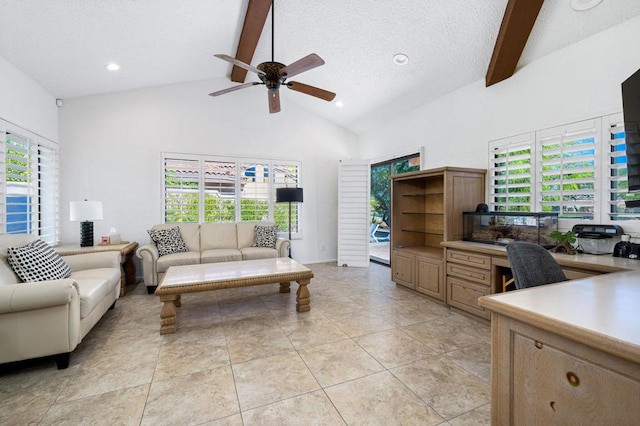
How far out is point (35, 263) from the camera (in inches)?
94.5

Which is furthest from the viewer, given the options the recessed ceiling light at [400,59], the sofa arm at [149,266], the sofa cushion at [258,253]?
the sofa cushion at [258,253]

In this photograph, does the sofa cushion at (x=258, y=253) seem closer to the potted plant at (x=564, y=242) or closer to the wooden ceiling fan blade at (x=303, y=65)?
the wooden ceiling fan blade at (x=303, y=65)

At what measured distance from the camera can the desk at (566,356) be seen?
0.79 metres

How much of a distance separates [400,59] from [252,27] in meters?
1.88

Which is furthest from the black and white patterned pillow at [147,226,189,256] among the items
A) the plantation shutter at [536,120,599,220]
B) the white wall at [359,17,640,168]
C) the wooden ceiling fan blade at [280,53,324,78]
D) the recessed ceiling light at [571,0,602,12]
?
the recessed ceiling light at [571,0,602,12]

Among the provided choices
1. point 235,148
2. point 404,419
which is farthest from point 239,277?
point 235,148

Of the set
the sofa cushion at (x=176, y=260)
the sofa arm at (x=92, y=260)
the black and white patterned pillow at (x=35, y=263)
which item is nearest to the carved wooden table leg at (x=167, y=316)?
the black and white patterned pillow at (x=35, y=263)

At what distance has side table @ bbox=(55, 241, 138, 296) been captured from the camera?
3564mm

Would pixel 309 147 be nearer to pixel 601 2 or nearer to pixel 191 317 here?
pixel 191 317

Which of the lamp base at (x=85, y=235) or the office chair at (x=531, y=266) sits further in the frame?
the lamp base at (x=85, y=235)

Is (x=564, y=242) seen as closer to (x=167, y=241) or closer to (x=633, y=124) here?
(x=633, y=124)

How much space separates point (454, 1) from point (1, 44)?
442 centimetres

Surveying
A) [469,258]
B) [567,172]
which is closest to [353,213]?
[469,258]

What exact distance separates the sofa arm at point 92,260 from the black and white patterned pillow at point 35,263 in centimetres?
50
